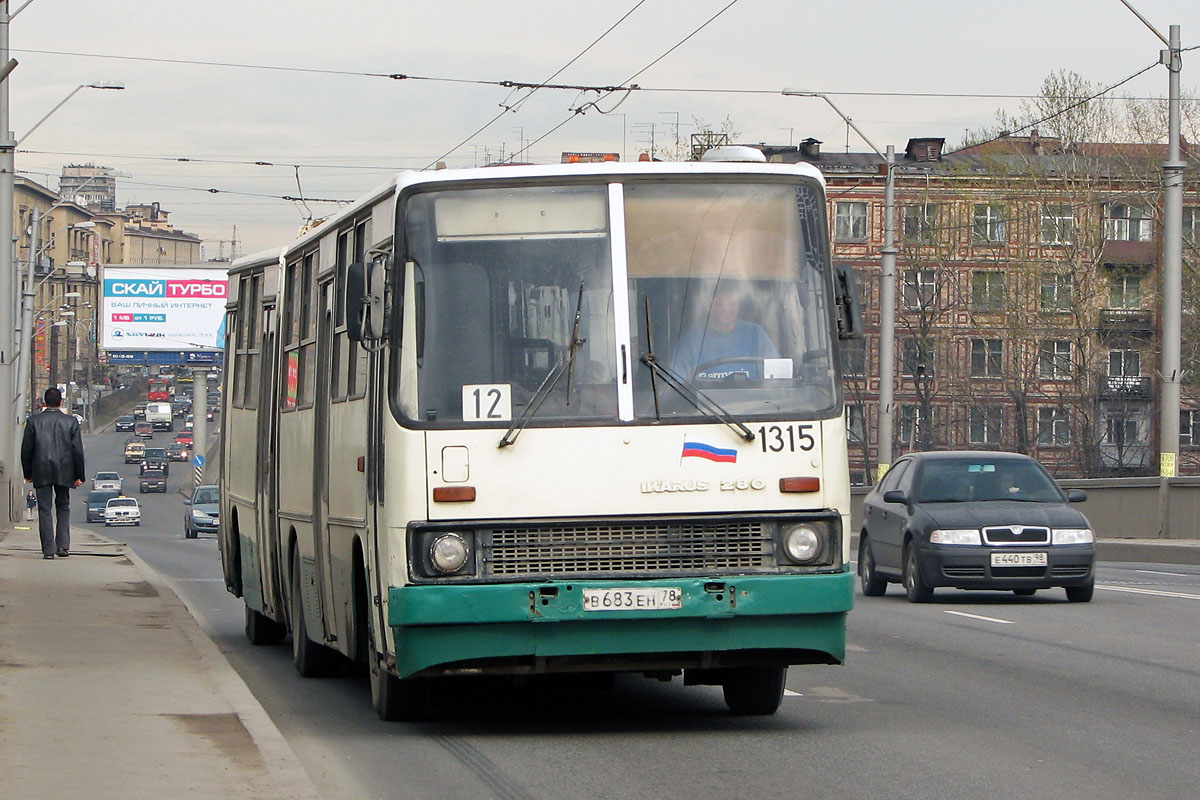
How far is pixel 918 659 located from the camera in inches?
538

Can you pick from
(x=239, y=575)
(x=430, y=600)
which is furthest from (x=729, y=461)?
(x=239, y=575)

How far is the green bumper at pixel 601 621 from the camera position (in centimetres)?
Answer: 916

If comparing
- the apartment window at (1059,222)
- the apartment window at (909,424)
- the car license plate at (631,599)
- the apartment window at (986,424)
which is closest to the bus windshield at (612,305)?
the car license plate at (631,599)

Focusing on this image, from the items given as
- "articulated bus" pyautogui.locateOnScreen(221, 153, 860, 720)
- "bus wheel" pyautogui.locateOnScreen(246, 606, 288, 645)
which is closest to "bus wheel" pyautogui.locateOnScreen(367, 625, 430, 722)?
"articulated bus" pyautogui.locateOnScreen(221, 153, 860, 720)

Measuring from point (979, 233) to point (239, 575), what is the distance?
58484mm

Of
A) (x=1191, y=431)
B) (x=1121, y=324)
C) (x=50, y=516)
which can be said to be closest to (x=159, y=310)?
(x=1121, y=324)

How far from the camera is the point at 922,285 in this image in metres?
83.1

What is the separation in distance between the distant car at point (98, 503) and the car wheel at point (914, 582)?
64.3 metres

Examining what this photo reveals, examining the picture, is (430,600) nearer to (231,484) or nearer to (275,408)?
(275,408)

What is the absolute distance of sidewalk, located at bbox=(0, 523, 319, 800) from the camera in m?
7.73

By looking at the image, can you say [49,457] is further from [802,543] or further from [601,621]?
[802,543]

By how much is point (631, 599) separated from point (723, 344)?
1269 mm

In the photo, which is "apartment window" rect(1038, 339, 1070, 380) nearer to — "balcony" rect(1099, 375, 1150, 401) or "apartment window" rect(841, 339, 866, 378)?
"balcony" rect(1099, 375, 1150, 401)

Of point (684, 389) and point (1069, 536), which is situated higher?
point (684, 389)
